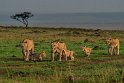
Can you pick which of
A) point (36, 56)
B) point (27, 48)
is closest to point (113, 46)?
point (27, 48)

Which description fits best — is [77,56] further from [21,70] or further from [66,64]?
[21,70]

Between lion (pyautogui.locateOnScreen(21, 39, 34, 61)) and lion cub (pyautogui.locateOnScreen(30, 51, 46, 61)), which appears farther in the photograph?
lion (pyautogui.locateOnScreen(21, 39, 34, 61))

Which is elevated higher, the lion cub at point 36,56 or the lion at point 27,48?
the lion at point 27,48

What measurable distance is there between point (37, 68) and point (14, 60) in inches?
161

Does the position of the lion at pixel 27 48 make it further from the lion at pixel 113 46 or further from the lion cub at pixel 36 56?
the lion at pixel 113 46

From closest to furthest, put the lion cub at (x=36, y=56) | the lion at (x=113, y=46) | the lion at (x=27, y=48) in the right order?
the lion cub at (x=36, y=56), the lion at (x=27, y=48), the lion at (x=113, y=46)

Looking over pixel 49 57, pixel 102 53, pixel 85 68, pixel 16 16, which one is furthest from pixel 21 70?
pixel 16 16

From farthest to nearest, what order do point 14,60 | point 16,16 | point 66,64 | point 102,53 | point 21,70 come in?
point 16,16 → point 102,53 → point 14,60 → point 66,64 → point 21,70

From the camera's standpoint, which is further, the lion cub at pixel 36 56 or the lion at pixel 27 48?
the lion at pixel 27 48

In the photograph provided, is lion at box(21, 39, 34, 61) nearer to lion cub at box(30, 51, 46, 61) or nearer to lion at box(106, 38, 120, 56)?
lion cub at box(30, 51, 46, 61)

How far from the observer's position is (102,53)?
101 ft

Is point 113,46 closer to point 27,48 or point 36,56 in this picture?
point 27,48

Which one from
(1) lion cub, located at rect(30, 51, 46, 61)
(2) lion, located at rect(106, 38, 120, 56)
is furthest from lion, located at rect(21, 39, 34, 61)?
(2) lion, located at rect(106, 38, 120, 56)

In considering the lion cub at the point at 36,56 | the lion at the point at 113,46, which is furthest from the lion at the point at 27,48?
the lion at the point at 113,46
